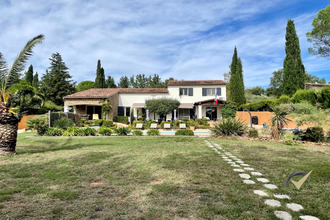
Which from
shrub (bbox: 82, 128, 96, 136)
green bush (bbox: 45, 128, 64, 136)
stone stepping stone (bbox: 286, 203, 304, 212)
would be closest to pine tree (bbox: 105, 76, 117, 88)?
green bush (bbox: 45, 128, 64, 136)

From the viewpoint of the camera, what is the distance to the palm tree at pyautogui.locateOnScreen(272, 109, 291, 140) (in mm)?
14047

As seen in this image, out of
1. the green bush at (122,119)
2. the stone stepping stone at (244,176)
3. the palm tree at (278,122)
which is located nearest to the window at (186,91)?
the green bush at (122,119)

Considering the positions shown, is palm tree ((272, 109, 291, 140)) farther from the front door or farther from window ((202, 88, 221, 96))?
window ((202, 88, 221, 96))

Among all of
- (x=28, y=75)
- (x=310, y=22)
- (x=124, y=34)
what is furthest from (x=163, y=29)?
(x=28, y=75)

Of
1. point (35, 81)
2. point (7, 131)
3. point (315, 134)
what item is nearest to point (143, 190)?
point (7, 131)

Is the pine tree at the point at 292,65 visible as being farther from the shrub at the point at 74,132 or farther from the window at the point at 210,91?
the shrub at the point at 74,132

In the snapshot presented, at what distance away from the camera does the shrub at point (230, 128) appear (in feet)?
49.9

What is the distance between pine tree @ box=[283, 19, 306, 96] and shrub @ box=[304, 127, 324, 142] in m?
22.9

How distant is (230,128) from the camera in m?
15.2

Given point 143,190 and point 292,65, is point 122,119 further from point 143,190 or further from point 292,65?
point 292,65

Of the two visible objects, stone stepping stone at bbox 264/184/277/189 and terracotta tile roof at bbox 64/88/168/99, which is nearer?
stone stepping stone at bbox 264/184/277/189

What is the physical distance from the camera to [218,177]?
16.8 feet

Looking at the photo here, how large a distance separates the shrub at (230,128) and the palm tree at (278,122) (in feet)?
7.05

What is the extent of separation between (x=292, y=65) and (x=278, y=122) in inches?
989
